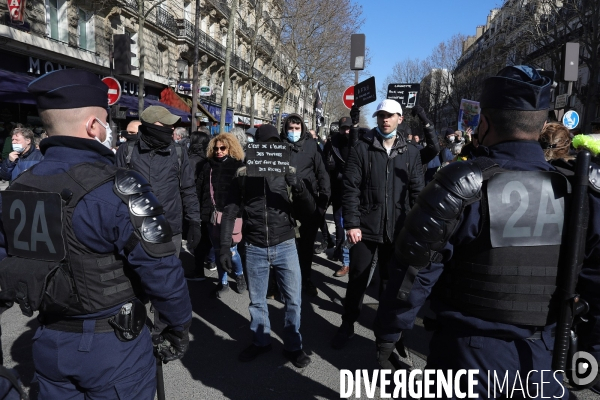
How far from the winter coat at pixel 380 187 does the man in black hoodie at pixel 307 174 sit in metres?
0.61

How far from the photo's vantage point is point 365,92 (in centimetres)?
657

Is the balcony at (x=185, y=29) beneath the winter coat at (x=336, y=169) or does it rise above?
above

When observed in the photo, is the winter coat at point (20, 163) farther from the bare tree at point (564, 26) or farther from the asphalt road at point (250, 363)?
the bare tree at point (564, 26)

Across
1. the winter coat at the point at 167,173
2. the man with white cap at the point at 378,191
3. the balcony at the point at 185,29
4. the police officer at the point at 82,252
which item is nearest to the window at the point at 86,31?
the balcony at the point at 185,29

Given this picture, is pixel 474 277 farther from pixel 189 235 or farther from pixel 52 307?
pixel 189 235

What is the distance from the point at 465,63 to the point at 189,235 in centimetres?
5015

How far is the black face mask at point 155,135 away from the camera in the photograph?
13.3 feet

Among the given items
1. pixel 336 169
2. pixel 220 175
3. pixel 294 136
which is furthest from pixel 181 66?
pixel 294 136

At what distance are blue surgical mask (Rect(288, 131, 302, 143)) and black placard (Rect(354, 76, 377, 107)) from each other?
218cm

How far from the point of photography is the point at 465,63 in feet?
158

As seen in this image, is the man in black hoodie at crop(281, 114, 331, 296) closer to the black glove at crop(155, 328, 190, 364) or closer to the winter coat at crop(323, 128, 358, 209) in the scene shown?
the winter coat at crop(323, 128, 358, 209)

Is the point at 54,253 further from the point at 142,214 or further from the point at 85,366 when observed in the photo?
the point at 85,366

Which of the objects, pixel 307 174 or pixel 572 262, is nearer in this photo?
pixel 572 262

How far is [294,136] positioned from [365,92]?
2.40m
